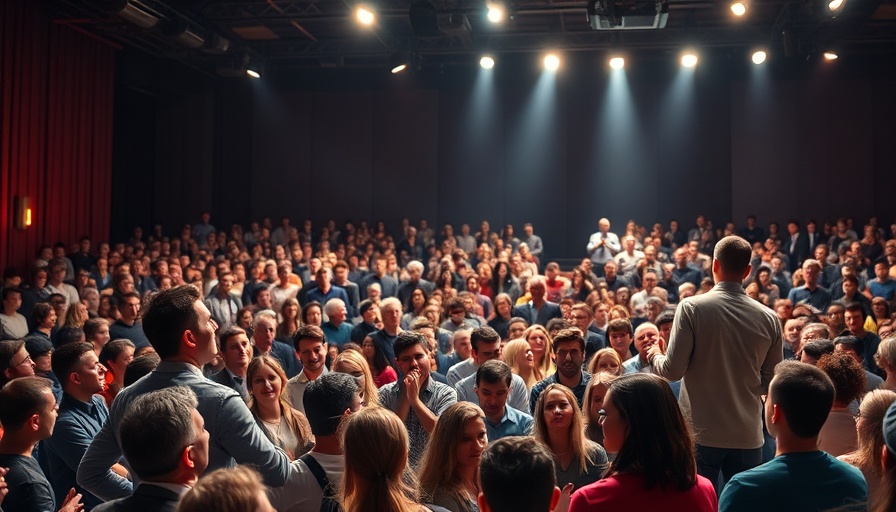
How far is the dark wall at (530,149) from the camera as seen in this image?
17391mm

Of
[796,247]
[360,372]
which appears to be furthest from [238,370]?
[796,247]

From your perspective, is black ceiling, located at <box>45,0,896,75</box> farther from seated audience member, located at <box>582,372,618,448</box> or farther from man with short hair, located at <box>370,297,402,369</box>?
seated audience member, located at <box>582,372,618,448</box>

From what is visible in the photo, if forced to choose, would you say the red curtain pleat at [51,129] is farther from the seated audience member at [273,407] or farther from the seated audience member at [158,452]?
the seated audience member at [158,452]

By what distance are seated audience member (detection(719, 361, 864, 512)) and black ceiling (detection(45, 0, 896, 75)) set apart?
33.1 feet

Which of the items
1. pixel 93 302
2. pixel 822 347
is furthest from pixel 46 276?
pixel 822 347

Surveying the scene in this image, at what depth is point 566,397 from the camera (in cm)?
401

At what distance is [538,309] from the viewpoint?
9.42m

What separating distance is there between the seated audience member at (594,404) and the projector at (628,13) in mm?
7550

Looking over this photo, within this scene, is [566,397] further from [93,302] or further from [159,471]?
[93,302]

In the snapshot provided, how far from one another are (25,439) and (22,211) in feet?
35.7

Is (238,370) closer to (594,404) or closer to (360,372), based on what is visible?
(360,372)

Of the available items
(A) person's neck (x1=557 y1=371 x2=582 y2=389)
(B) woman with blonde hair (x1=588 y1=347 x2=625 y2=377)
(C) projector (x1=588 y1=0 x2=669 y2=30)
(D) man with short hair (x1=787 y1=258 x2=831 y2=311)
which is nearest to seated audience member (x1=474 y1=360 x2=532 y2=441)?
(A) person's neck (x1=557 y1=371 x2=582 y2=389)

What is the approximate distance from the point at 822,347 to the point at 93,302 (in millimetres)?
7956

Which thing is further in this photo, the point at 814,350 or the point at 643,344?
the point at 643,344
